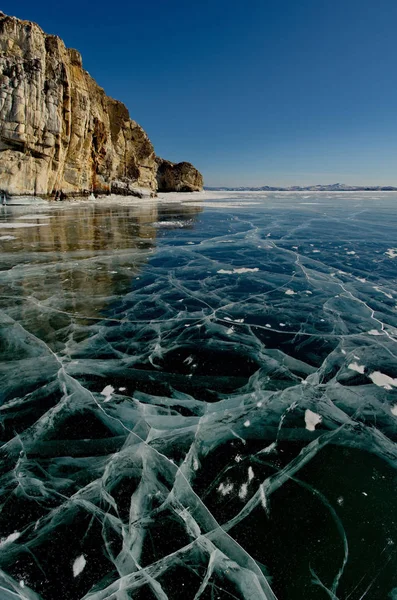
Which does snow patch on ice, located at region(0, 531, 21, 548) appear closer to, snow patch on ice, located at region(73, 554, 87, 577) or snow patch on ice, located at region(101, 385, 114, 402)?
snow patch on ice, located at region(73, 554, 87, 577)

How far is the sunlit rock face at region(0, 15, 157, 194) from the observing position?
2492cm

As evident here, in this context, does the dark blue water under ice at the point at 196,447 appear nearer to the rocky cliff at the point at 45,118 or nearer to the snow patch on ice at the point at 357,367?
the snow patch on ice at the point at 357,367

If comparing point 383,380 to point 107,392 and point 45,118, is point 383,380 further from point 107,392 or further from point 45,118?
point 45,118

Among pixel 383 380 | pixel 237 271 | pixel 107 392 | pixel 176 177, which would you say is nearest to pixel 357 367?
pixel 383 380

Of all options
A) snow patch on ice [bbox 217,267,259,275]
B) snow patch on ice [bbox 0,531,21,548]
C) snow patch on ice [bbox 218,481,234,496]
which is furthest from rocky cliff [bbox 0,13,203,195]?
snow patch on ice [bbox 218,481,234,496]

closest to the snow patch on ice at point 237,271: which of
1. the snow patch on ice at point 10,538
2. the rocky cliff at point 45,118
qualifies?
the snow patch on ice at point 10,538

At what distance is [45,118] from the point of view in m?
26.9

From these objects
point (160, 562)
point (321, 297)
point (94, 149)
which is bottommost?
point (160, 562)

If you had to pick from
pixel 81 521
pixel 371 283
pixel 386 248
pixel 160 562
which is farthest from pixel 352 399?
pixel 386 248

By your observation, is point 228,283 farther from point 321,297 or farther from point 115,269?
point 115,269

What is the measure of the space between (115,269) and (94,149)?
114 feet

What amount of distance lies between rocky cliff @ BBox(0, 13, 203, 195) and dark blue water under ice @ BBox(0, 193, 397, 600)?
26.3 m

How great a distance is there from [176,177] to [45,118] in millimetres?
39051

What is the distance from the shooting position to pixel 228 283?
268 inches
